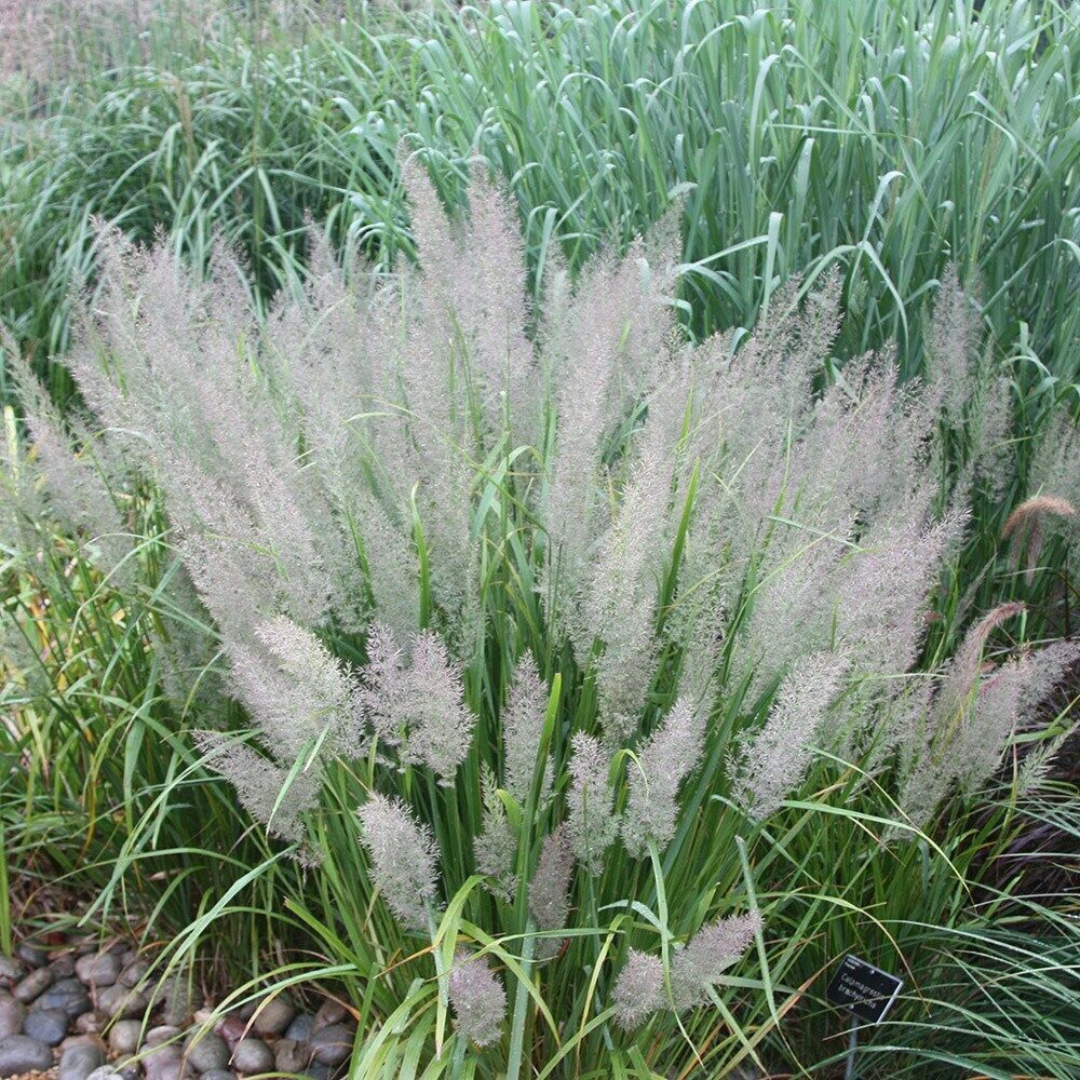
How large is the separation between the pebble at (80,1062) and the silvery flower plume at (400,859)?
3.39 ft

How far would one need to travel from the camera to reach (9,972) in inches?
106

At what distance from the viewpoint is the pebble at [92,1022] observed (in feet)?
8.42

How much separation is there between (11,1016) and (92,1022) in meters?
0.17

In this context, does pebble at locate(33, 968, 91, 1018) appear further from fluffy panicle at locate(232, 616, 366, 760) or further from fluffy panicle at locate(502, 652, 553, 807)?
fluffy panicle at locate(502, 652, 553, 807)

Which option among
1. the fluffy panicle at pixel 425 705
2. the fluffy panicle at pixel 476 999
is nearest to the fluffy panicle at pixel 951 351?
the fluffy panicle at pixel 425 705

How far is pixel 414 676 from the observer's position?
1.63m

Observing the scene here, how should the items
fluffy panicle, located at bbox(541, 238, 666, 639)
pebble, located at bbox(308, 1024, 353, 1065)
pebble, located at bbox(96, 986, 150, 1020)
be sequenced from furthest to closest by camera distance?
pebble, located at bbox(96, 986, 150, 1020), pebble, located at bbox(308, 1024, 353, 1065), fluffy panicle, located at bbox(541, 238, 666, 639)

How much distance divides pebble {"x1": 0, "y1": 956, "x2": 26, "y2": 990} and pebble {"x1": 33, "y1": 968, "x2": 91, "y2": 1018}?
0.08 m

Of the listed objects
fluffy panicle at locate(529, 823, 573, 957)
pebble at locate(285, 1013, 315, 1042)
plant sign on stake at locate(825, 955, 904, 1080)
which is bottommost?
pebble at locate(285, 1013, 315, 1042)

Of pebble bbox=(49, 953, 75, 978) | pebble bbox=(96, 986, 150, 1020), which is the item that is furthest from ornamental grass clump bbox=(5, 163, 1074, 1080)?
pebble bbox=(49, 953, 75, 978)

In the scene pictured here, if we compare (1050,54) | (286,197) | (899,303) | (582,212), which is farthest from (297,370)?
(286,197)

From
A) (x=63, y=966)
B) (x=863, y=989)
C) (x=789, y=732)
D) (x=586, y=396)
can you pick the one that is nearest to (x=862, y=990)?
(x=863, y=989)

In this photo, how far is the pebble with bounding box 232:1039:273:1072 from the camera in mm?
2396

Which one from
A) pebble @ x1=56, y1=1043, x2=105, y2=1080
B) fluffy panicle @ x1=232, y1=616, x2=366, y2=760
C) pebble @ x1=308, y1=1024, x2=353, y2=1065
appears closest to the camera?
fluffy panicle @ x1=232, y1=616, x2=366, y2=760
